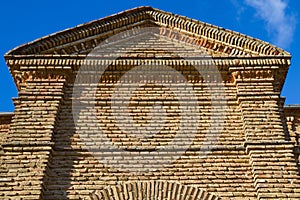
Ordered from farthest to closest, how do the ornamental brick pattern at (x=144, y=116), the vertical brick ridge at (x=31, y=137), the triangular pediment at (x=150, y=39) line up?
the triangular pediment at (x=150, y=39), the ornamental brick pattern at (x=144, y=116), the vertical brick ridge at (x=31, y=137)

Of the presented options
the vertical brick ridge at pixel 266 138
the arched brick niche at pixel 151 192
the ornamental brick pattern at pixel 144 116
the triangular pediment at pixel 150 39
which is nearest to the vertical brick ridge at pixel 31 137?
the ornamental brick pattern at pixel 144 116

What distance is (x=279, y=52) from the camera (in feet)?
24.9

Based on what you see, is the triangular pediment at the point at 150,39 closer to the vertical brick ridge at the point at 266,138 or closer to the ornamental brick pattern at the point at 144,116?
the ornamental brick pattern at the point at 144,116

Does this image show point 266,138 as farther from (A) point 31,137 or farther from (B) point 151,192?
(A) point 31,137

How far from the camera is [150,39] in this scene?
326 inches

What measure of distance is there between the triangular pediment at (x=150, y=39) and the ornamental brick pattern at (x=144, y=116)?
0.06 ft

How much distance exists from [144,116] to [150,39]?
1.90 m

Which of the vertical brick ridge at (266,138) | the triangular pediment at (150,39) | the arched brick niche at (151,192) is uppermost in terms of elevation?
the triangular pediment at (150,39)

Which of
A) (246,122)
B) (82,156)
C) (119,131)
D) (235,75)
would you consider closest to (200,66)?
(235,75)

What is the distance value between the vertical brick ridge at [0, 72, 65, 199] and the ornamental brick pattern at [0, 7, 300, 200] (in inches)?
0.6

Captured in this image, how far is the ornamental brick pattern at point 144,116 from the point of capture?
616 cm

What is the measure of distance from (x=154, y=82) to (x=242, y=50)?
1773 mm

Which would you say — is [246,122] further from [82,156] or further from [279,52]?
[82,156]

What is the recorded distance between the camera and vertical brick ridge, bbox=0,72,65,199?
6.01 metres
